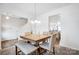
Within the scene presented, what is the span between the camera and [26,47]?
5.54 feet

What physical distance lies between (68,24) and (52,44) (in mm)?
483

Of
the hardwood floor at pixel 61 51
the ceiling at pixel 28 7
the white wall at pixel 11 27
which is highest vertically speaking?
the ceiling at pixel 28 7

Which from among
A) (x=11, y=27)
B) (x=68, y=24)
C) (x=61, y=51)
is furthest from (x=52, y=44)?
(x=11, y=27)

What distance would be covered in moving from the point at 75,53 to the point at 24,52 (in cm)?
96

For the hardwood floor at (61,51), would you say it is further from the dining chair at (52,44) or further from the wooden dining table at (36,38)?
the wooden dining table at (36,38)

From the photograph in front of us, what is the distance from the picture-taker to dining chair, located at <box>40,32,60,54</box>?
1.67 metres

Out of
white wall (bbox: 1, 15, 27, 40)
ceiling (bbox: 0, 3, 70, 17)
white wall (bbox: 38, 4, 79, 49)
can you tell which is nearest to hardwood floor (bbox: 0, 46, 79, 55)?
white wall (bbox: 38, 4, 79, 49)

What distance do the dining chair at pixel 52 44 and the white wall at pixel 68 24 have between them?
0.30 ft

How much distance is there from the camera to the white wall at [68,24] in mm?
1636

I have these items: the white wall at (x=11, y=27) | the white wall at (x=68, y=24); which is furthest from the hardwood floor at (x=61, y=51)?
the white wall at (x=11, y=27)

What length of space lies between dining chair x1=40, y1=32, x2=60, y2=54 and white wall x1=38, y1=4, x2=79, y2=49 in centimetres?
9

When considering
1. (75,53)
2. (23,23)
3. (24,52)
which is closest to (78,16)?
(75,53)

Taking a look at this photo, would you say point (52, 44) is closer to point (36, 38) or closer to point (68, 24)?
point (36, 38)

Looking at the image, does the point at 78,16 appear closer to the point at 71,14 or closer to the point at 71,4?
the point at 71,14
